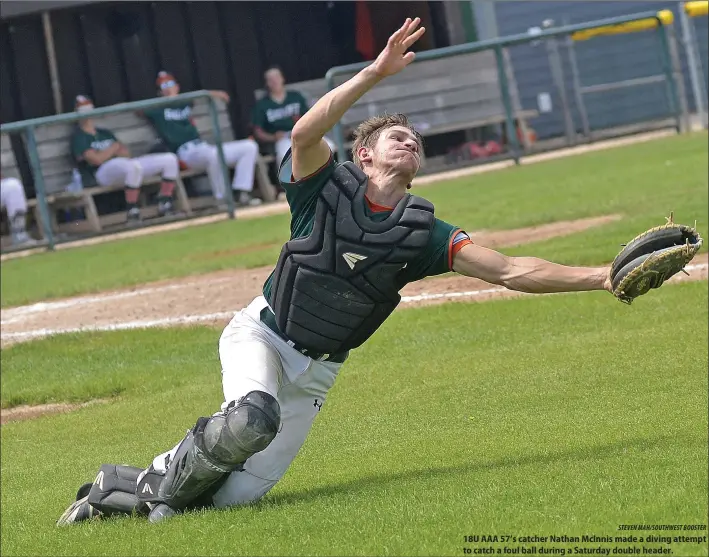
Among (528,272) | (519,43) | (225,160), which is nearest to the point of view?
(528,272)

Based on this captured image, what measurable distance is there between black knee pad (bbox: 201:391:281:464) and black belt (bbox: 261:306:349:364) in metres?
0.38

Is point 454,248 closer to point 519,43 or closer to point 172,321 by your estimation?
point 172,321

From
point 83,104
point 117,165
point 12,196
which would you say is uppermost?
point 83,104

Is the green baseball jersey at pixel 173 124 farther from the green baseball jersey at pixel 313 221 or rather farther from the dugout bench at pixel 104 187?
the green baseball jersey at pixel 313 221

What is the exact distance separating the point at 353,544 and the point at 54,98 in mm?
17376

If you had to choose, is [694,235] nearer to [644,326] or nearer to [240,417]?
[240,417]

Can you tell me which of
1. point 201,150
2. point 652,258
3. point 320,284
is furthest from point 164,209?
point 652,258

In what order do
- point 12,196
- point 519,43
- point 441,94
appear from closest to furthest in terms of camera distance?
point 12,196 < point 519,43 < point 441,94

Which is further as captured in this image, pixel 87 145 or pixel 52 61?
pixel 52 61

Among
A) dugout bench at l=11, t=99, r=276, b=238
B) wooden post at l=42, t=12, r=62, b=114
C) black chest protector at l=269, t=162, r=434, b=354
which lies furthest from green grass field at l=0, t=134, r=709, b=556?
Result: wooden post at l=42, t=12, r=62, b=114

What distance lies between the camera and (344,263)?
5410 millimetres

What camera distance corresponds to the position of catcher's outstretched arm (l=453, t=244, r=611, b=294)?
5359 mm

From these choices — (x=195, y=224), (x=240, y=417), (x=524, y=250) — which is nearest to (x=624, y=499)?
(x=240, y=417)

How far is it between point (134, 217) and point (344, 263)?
13320 millimetres
